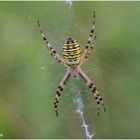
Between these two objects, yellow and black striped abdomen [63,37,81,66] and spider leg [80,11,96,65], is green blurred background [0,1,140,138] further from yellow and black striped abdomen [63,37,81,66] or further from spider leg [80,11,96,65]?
yellow and black striped abdomen [63,37,81,66]

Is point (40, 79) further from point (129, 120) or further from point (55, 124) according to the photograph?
point (129, 120)

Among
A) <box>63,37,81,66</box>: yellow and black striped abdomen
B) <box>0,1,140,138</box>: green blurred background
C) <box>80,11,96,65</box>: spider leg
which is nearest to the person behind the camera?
<box>63,37,81,66</box>: yellow and black striped abdomen

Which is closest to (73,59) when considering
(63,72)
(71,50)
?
(71,50)

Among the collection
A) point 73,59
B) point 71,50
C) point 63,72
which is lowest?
point 63,72

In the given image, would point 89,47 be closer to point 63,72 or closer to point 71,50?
point 71,50

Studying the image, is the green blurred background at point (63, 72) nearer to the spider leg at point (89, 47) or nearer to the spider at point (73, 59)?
the spider at point (73, 59)

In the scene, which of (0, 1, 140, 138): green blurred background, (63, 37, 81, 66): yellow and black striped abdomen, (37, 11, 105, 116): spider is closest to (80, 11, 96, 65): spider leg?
(37, 11, 105, 116): spider
